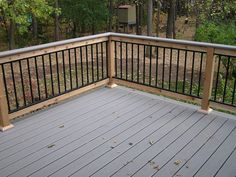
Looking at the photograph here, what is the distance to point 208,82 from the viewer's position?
4156 mm

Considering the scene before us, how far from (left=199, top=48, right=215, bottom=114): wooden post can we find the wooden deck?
0.13 metres

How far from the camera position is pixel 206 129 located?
380 cm

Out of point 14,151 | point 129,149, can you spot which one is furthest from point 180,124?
point 14,151

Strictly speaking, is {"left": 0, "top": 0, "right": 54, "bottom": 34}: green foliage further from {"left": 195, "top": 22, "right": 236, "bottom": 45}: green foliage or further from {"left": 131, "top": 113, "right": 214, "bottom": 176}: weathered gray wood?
{"left": 131, "top": 113, "right": 214, "bottom": 176}: weathered gray wood

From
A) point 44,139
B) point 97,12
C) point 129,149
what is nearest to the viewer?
point 129,149

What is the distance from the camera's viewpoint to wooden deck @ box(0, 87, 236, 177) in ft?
9.86

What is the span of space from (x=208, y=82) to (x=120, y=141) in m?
1.56

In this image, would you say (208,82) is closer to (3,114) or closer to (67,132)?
(67,132)

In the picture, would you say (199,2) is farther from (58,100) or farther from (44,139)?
(44,139)

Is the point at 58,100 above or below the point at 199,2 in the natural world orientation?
below

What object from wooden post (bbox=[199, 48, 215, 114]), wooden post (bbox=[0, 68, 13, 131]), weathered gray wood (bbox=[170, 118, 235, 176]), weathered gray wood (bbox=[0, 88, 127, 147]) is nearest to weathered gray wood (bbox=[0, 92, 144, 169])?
weathered gray wood (bbox=[0, 88, 127, 147])

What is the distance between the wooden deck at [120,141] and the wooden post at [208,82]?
5.2 inches

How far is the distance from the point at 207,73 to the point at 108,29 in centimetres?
1231

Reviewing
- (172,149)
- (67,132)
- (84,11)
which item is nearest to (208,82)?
(172,149)
